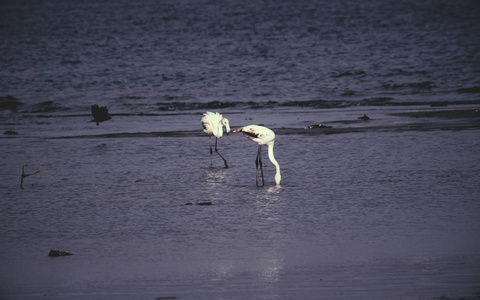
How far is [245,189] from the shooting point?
31.8 feet

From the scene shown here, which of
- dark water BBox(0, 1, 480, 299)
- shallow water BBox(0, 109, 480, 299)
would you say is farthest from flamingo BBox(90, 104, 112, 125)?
shallow water BBox(0, 109, 480, 299)

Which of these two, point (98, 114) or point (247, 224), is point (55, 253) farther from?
point (98, 114)

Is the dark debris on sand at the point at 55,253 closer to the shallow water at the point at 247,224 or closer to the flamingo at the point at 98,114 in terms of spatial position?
the shallow water at the point at 247,224

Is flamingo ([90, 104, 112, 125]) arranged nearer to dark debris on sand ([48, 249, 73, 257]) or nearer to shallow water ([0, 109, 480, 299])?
shallow water ([0, 109, 480, 299])

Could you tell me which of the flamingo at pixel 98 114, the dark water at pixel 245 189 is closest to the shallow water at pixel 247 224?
the dark water at pixel 245 189

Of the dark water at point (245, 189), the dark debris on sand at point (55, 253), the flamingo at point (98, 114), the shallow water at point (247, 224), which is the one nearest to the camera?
the shallow water at point (247, 224)

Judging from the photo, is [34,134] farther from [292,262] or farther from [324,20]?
[324,20]

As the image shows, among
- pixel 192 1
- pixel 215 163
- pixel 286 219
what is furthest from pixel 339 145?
pixel 192 1

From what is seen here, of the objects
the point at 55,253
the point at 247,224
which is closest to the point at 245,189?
the point at 247,224

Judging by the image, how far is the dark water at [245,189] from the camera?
5859 millimetres

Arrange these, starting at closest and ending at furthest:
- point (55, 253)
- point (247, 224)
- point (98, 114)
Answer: point (55, 253) < point (247, 224) < point (98, 114)

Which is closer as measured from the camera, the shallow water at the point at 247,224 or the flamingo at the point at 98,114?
the shallow water at the point at 247,224

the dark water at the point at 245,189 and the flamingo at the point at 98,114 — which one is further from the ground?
the flamingo at the point at 98,114

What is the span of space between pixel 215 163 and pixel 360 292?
21.9 ft
